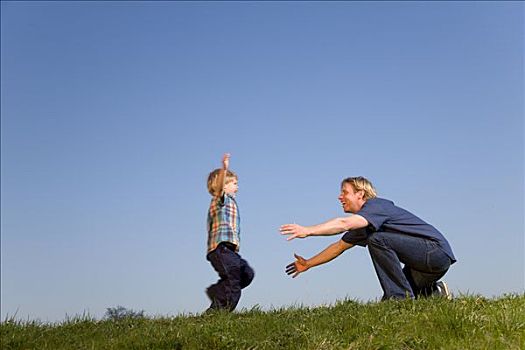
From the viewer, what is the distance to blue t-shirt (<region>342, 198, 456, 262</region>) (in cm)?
988

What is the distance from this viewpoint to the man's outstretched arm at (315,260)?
10.6m

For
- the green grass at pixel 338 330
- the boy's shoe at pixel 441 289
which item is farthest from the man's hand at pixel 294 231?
the boy's shoe at pixel 441 289

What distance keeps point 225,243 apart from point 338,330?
408 centimetres

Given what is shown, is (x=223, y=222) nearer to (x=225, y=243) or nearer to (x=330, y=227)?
(x=225, y=243)

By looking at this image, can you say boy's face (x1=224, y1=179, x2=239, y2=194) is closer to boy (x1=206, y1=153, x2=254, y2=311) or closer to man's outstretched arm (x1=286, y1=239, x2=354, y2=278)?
boy (x1=206, y1=153, x2=254, y2=311)

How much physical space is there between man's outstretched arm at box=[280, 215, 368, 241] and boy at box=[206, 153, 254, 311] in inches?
88.2

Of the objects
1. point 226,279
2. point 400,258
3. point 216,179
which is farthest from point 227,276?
point 400,258

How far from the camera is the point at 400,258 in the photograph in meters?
9.94

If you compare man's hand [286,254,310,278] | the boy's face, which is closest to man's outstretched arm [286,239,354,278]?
man's hand [286,254,310,278]

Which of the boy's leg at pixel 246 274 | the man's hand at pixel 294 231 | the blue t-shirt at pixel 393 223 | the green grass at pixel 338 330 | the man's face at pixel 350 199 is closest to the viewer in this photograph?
the green grass at pixel 338 330

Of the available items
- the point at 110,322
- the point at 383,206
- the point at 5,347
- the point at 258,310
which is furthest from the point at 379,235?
the point at 5,347

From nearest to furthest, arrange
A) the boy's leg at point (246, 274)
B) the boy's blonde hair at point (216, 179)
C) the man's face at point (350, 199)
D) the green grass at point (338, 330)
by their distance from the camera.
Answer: the green grass at point (338, 330) → the man's face at point (350, 199) → the boy's leg at point (246, 274) → the boy's blonde hair at point (216, 179)

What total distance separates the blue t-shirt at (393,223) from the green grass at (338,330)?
0.97 m

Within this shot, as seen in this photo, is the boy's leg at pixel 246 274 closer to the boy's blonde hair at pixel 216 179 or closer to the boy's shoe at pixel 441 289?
the boy's blonde hair at pixel 216 179
